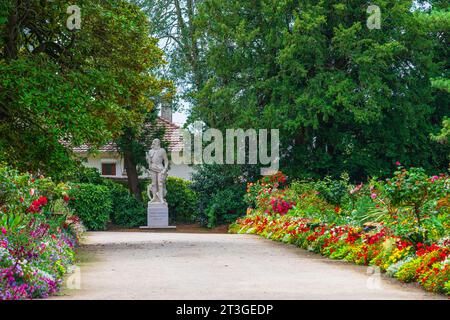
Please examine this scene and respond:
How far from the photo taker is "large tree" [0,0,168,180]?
1798 centimetres

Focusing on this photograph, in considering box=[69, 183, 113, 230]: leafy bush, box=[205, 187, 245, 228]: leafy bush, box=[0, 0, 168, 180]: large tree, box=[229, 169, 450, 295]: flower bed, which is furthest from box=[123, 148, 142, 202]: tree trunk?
box=[229, 169, 450, 295]: flower bed

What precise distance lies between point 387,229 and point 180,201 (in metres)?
25.4

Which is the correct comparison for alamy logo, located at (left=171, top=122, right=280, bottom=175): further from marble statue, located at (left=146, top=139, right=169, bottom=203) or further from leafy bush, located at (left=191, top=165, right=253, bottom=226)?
marble statue, located at (left=146, top=139, right=169, bottom=203)

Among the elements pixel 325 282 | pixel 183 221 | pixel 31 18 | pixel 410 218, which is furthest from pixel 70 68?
pixel 183 221

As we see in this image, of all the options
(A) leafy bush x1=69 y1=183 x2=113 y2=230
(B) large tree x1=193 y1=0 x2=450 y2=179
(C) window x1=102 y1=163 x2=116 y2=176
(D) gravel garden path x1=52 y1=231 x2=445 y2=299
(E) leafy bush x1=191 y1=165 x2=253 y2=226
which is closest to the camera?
(D) gravel garden path x1=52 y1=231 x2=445 y2=299

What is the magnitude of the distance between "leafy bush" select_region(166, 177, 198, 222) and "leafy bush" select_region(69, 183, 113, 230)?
5743mm

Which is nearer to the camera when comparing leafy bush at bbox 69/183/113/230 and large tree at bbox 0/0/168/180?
large tree at bbox 0/0/168/180

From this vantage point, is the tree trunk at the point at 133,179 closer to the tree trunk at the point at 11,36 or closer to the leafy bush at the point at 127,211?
the leafy bush at the point at 127,211

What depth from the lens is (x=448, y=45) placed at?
34938 millimetres

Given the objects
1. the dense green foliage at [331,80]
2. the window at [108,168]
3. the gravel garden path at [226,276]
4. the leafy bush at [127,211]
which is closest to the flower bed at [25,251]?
the gravel garden path at [226,276]

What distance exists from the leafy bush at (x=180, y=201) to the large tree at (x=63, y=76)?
17.1m

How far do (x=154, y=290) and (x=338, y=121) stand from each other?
75.4ft

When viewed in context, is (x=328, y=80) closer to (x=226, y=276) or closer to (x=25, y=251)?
(x=226, y=276)

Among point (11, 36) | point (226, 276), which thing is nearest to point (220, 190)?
point (11, 36)
